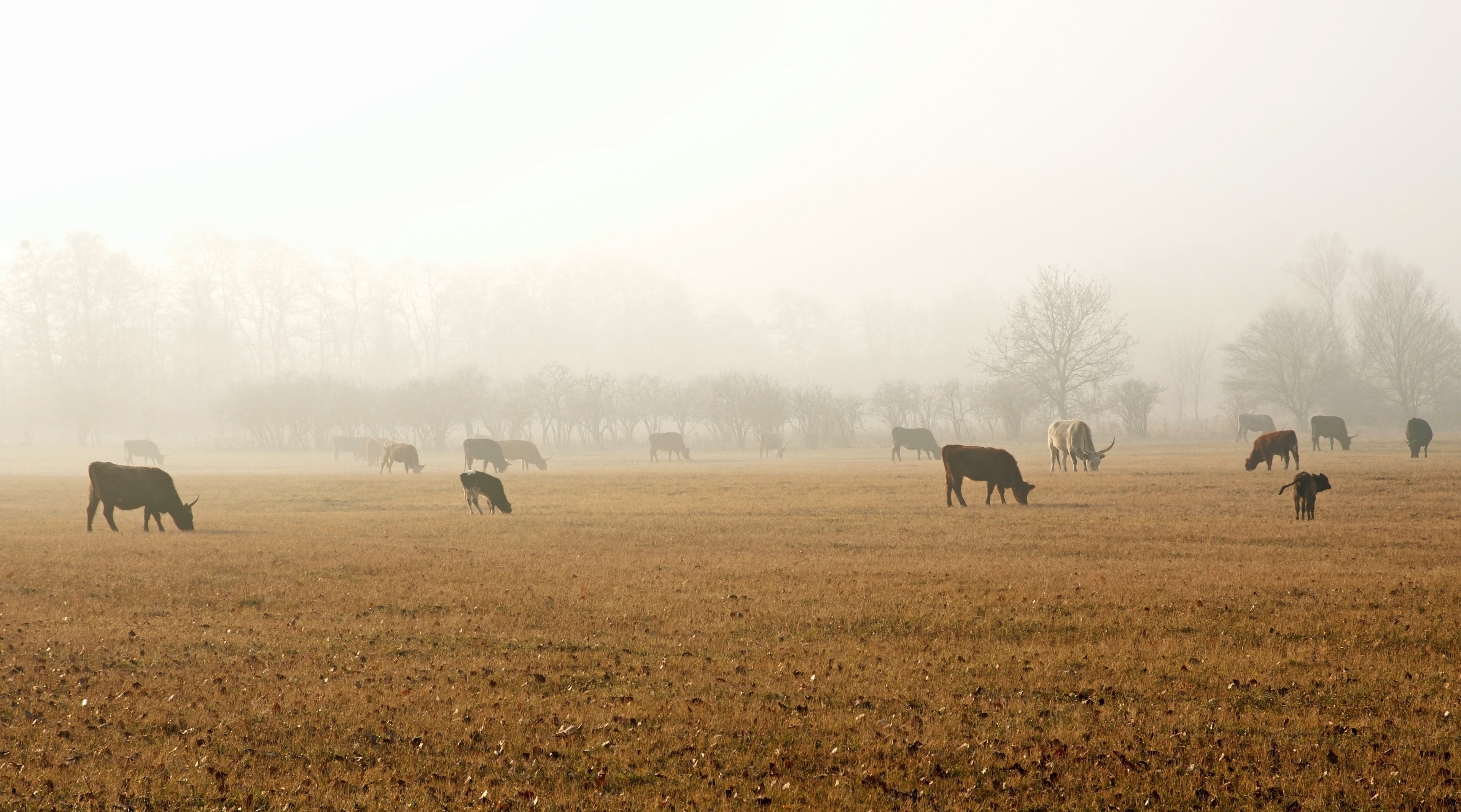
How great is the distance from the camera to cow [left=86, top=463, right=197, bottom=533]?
20.8 metres

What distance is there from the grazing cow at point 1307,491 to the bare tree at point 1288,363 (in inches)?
2553

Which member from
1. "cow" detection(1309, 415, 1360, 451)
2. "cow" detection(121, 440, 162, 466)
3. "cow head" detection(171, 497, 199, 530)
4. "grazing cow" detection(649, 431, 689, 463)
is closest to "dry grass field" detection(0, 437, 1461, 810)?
"cow head" detection(171, 497, 199, 530)

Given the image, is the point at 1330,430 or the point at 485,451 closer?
the point at 1330,430

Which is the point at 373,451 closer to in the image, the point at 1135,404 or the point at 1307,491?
the point at 1307,491

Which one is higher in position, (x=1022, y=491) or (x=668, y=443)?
(x=668, y=443)

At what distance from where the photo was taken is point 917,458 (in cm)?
5231

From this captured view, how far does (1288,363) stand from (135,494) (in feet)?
267

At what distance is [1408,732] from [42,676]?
10961 millimetres

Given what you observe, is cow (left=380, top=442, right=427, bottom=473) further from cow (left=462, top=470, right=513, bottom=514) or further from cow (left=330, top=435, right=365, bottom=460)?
cow (left=462, top=470, right=513, bottom=514)

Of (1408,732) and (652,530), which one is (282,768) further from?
(652,530)

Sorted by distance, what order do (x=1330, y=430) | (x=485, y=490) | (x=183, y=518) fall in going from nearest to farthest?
(x=183, y=518), (x=485, y=490), (x=1330, y=430)

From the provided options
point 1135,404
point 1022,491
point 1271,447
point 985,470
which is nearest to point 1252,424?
point 1135,404

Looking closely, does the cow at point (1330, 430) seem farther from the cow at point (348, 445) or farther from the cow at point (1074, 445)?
the cow at point (348, 445)

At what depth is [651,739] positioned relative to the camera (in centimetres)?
684
